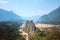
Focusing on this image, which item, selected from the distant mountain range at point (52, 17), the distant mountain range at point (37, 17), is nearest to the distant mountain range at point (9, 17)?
the distant mountain range at point (37, 17)

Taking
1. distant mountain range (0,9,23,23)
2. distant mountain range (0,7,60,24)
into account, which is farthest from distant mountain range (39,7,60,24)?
distant mountain range (0,9,23,23)

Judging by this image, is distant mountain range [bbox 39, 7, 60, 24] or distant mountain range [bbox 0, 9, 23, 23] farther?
distant mountain range [bbox 0, 9, 23, 23]

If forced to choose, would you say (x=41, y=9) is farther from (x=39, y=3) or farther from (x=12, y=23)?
(x=12, y=23)

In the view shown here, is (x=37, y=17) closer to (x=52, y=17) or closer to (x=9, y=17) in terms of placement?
(x=52, y=17)

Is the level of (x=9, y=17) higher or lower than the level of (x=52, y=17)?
higher

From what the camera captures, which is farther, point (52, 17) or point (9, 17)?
point (9, 17)

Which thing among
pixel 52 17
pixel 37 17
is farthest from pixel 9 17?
pixel 52 17

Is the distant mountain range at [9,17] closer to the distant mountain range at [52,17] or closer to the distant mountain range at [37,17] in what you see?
the distant mountain range at [37,17]

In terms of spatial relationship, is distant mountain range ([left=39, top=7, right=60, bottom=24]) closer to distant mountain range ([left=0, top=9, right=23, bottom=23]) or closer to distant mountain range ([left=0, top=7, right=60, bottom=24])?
distant mountain range ([left=0, top=7, right=60, bottom=24])
